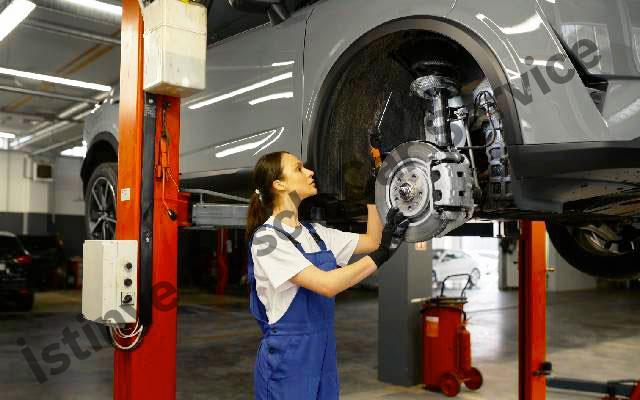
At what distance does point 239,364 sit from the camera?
5742 millimetres

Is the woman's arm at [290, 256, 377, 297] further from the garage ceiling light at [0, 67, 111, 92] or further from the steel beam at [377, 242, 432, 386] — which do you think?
the garage ceiling light at [0, 67, 111, 92]

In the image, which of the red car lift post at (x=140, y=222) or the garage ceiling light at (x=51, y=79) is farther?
the garage ceiling light at (x=51, y=79)

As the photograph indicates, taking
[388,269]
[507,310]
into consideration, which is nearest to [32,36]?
[388,269]

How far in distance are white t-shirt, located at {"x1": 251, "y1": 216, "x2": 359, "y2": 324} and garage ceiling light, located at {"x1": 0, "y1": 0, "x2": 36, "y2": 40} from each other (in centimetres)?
475

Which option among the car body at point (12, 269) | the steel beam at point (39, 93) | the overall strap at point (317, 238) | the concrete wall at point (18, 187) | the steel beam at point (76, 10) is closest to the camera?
the overall strap at point (317, 238)

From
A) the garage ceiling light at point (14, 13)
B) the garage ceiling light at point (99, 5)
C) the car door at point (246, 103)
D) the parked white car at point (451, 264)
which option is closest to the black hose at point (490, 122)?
the car door at point (246, 103)

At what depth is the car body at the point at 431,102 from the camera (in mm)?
1674

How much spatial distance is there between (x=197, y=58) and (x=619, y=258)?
2.83m

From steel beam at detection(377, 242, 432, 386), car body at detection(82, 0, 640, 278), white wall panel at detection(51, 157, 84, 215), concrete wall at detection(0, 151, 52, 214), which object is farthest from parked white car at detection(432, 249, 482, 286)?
car body at detection(82, 0, 640, 278)

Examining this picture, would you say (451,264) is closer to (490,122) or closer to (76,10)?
(76,10)

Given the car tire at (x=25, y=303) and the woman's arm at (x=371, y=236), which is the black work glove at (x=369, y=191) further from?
the car tire at (x=25, y=303)

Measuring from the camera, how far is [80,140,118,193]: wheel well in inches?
161

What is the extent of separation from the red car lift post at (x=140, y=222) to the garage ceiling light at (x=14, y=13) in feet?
12.2

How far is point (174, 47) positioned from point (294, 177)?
0.82 m
